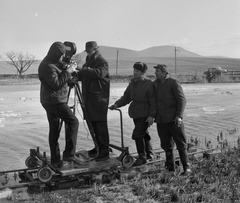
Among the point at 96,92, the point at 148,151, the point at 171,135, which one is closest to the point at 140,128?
the point at 171,135

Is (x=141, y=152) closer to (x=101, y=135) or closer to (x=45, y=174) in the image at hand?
(x=101, y=135)

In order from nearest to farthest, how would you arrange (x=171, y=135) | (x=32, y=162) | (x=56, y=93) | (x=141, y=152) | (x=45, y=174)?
(x=45, y=174) → (x=56, y=93) → (x=32, y=162) → (x=171, y=135) → (x=141, y=152)

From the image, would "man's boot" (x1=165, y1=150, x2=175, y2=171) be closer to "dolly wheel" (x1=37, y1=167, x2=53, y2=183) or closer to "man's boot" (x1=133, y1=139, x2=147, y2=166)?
"man's boot" (x1=133, y1=139, x2=147, y2=166)

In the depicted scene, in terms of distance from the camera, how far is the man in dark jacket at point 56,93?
5.34m

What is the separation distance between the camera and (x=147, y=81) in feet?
20.4

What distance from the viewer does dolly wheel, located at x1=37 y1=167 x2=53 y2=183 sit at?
16.9ft

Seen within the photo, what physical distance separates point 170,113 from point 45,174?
222cm

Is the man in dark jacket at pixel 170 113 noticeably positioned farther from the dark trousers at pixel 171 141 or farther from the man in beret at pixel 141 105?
the man in beret at pixel 141 105

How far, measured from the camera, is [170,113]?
19.4 ft

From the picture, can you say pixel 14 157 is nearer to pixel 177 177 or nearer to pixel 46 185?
pixel 46 185

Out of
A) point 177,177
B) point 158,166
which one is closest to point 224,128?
point 158,166

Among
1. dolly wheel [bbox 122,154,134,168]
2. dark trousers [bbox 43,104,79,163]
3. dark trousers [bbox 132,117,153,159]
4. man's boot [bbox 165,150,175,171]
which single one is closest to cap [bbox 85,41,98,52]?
dark trousers [bbox 43,104,79,163]

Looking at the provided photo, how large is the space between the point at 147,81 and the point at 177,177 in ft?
5.62

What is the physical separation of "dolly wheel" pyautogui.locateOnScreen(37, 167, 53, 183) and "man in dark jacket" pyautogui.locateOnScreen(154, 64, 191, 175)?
2.00m
